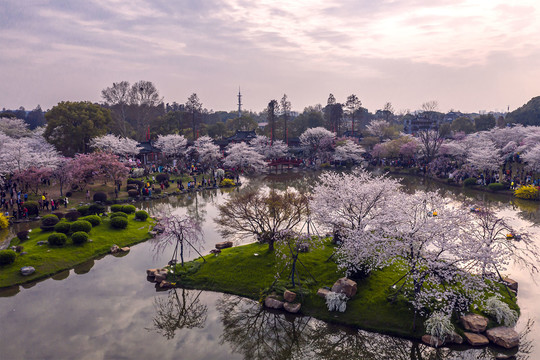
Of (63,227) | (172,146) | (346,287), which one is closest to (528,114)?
(172,146)

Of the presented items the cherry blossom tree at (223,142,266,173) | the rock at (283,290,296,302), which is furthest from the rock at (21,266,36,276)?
the cherry blossom tree at (223,142,266,173)

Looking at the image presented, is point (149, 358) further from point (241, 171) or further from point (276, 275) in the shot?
point (241, 171)

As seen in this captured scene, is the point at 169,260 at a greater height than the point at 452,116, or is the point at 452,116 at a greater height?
the point at 452,116

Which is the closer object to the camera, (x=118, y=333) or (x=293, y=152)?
(x=118, y=333)

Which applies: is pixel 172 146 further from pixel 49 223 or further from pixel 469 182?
pixel 469 182

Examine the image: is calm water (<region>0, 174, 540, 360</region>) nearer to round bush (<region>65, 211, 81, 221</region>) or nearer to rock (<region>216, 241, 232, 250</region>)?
rock (<region>216, 241, 232, 250</region>)

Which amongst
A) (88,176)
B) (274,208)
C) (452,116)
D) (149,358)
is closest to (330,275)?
(274,208)
